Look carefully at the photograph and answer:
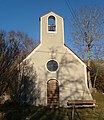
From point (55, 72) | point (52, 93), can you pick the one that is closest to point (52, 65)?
point (55, 72)

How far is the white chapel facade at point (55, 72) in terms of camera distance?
2203 cm

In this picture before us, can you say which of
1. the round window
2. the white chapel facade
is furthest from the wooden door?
the round window

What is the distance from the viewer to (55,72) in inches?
881

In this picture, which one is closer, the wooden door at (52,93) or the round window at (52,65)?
the wooden door at (52,93)

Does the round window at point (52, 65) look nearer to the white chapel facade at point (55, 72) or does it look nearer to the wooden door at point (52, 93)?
the white chapel facade at point (55, 72)

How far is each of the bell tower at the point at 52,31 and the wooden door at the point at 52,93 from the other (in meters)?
3.47

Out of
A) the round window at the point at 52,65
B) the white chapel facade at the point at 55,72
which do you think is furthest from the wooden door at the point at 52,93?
the round window at the point at 52,65

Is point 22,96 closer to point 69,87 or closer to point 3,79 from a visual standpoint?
point 69,87

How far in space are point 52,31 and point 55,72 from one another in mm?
3820

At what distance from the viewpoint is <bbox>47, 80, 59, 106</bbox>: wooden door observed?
22.1 m

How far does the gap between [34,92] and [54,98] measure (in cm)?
185

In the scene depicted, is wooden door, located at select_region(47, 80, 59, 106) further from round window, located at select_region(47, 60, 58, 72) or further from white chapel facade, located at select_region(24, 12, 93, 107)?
round window, located at select_region(47, 60, 58, 72)

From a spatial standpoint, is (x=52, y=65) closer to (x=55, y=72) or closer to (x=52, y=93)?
(x=55, y=72)

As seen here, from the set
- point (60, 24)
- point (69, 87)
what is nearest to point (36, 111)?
point (69, 87)
